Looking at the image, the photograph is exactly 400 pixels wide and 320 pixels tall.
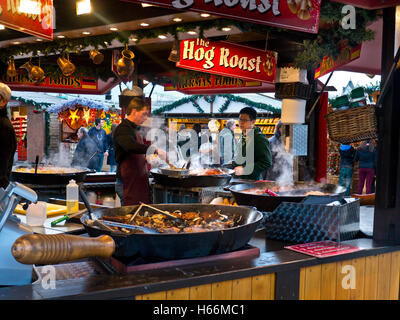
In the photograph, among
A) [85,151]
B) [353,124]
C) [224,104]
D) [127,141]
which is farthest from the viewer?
[224,104]

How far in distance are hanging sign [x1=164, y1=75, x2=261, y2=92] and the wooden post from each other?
724 centimetres

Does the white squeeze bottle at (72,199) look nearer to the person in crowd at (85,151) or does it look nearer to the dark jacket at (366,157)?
the person in crowd at (85,151)

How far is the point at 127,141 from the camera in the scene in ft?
15.6

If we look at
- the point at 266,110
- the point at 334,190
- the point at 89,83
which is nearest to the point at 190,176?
the point at 334,190

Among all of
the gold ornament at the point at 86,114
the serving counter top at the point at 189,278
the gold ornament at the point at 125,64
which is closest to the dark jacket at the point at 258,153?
the gold ornament at the point at 125,64

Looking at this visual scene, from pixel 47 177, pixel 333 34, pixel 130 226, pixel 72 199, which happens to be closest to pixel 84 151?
pixel 47 177

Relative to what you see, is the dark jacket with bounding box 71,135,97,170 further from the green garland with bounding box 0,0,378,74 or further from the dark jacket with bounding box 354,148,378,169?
the dark jacket with bounding box 354,148,378,169

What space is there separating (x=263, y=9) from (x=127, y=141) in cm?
247

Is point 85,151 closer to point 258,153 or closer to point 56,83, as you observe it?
point 56,83

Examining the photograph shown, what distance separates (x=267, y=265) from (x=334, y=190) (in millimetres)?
1277

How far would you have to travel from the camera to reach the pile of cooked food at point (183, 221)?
180cm

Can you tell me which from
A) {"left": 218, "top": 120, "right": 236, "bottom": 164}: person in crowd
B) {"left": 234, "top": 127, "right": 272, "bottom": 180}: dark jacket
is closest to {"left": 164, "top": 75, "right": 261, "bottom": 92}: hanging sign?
{"left": 218, "top": 120, "right": 236, "bottom": 164}: person in crowd

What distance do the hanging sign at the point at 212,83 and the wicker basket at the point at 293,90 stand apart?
7.11 ft

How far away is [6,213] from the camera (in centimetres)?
156
